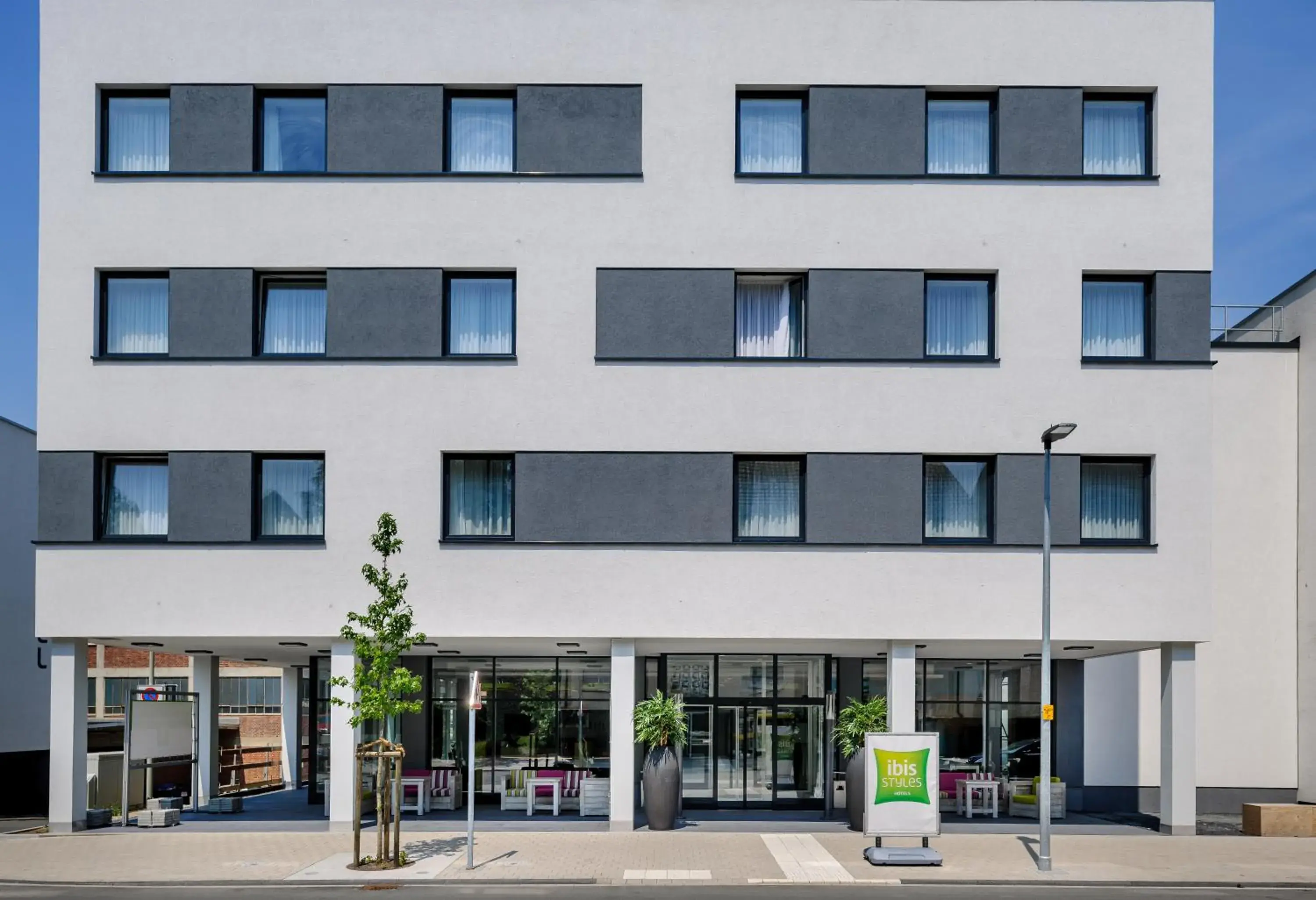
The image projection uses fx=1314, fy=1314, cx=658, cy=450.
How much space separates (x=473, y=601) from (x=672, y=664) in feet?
17.8

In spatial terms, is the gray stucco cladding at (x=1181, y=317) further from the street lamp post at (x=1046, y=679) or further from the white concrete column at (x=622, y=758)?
the white concrete column at (x=622, y=758)

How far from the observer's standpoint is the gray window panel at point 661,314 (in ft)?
77.6

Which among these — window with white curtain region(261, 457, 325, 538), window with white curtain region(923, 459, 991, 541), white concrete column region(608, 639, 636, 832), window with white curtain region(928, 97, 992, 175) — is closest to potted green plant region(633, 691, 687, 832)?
white concrete column region(608, 639, 636, 832)

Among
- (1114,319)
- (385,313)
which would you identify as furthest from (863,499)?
(385,313)

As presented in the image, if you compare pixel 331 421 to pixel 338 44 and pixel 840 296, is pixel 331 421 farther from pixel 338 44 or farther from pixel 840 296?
pixel 840 296

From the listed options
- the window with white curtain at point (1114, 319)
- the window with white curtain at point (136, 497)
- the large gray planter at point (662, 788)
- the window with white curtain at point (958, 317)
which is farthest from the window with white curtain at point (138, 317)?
the window with white curtain at point (1114, 319)

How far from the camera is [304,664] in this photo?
106 feet

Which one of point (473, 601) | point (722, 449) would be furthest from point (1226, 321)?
point (473, 601)

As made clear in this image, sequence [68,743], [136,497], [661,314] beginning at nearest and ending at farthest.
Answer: [68,743]
[661,314]
[136,497]

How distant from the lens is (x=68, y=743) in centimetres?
2295

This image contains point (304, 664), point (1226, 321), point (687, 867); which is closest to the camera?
point (687, 867)

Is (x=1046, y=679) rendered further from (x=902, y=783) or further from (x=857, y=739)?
(x=857, y=739)

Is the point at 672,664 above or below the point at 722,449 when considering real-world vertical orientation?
below

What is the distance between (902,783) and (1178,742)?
591cm
